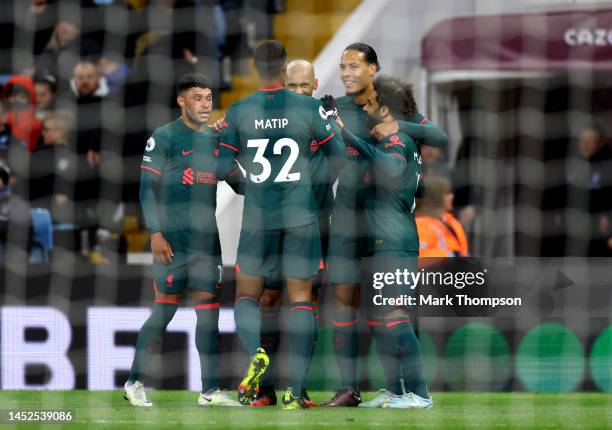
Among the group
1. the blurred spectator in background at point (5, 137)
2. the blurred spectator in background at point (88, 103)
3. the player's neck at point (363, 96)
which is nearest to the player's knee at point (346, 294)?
the player's neck at point (363, 96)

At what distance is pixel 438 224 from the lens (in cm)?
840

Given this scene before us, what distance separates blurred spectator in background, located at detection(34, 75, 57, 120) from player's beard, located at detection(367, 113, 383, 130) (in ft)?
12.1

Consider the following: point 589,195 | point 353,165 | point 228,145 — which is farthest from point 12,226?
point 589,195

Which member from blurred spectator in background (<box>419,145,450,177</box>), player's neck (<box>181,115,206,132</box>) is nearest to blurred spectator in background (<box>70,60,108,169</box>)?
blurred spectator in background (<box>419,145,450,177</box>)

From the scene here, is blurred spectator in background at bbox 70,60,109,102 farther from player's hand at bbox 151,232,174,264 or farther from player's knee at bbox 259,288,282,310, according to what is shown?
player's knee at bbox 259,288,282,310

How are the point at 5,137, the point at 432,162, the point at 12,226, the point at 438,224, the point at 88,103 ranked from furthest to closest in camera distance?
the point at 88,103
the point at 5,137
the point at 432,162
the point at 12,226
the point at 438,224

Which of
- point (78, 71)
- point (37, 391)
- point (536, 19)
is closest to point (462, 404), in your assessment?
point (37, 391)

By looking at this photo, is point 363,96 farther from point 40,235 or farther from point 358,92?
point 40,235

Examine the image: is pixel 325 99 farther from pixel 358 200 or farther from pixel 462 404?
pixel 462 404

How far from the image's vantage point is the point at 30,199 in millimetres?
9664

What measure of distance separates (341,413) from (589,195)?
12.5 ft

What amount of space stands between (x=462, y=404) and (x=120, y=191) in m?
3.64

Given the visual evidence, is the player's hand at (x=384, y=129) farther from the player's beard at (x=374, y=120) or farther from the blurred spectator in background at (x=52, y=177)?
the blurred spectator in background at (x=52, y=177)

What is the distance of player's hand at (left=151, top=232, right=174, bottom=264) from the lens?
7051mm
